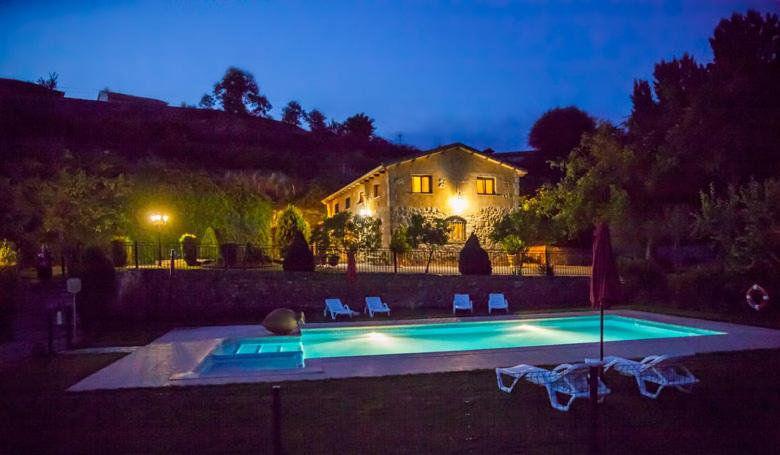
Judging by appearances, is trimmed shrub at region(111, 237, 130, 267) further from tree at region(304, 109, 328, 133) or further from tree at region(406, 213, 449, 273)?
tree at region(304, 109, 328, 133)

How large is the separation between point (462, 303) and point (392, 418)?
11.8 m

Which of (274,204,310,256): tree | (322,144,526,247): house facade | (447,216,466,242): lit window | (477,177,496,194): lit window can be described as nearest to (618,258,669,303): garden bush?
Result: (322,144,526,247): house facade

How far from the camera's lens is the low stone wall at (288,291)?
59.5ft

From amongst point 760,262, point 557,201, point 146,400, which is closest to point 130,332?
point 146,400

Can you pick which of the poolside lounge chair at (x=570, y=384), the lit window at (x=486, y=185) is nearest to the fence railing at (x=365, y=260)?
the lit window at (x=486, y=185)

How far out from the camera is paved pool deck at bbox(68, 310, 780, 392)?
29.8 feet

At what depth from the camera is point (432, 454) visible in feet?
18.3

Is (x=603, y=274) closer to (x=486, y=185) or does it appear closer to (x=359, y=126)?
(x=486, y=185)

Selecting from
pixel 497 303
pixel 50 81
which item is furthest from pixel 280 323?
pixel 50 81

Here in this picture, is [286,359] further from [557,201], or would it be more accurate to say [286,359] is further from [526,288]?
[557,201]

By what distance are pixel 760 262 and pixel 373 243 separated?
14826mm

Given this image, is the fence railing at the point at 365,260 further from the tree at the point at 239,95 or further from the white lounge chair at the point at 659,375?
the tree at the point at 239,95

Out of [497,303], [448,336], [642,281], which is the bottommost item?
[448,336]

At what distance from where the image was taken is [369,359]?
1061 centimetres
